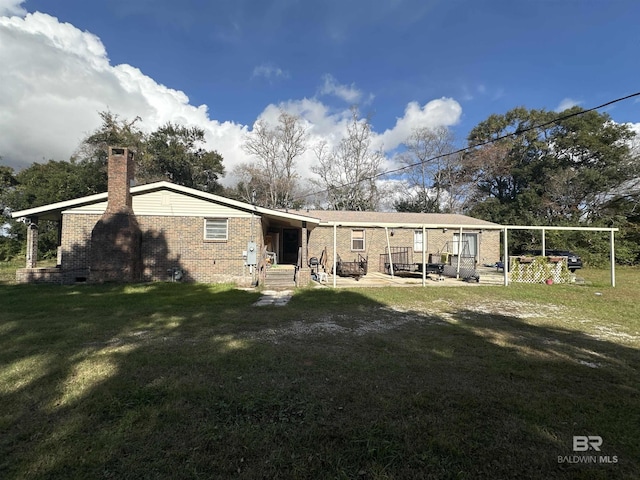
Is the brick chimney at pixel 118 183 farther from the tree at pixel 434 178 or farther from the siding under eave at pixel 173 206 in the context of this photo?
the tree at pixel 434 178

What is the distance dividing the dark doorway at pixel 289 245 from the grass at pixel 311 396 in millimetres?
11549

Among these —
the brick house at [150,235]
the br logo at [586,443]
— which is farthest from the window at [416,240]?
the br logo at [586,443]

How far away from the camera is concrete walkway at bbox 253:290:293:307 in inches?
340

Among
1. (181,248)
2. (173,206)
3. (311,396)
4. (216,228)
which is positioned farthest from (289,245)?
(311,396)

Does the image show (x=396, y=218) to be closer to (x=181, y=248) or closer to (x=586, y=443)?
(x=181, y=248)

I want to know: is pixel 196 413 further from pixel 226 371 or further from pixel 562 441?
pixel 562 441

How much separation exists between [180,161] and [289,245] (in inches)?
814

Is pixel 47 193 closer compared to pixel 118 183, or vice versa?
pixel 118 183

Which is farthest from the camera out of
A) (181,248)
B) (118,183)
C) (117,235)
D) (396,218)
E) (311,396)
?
(396,218)

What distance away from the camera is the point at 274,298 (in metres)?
9.45

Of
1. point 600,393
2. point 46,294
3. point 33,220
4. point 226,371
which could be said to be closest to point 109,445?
point 226,371

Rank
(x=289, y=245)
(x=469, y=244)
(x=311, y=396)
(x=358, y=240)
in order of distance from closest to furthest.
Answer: (x=311, y=396) < (x=358, y=240) < (x=289, y=245) < (x=469, y=244)

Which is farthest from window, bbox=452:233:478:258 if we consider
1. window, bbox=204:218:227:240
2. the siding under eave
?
window, bbox=204:218:227:240

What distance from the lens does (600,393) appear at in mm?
3523
